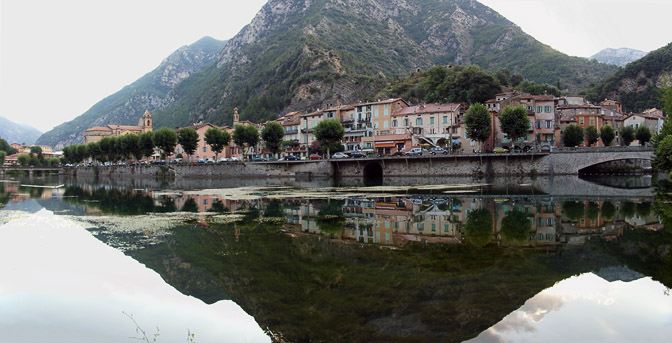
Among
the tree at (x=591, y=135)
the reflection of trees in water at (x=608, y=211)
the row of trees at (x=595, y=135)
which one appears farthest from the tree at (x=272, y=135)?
the reflection of trees in water at (x=608, y=211)

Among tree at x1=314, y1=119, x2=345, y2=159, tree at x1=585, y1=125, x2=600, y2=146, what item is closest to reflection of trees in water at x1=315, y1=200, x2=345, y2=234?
tree at x1=314, y1=119, x2=345, y2=159

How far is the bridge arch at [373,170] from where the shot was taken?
74.2 metres

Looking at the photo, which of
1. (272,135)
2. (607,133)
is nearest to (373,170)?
(272,135)

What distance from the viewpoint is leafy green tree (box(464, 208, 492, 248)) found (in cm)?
1585

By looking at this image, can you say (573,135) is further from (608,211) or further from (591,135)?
(608,211)

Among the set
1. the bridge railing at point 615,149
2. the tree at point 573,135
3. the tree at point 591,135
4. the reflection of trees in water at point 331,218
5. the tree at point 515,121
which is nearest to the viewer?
the reflection of trees in water at point 331,218

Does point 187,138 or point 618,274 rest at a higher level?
point 187,138

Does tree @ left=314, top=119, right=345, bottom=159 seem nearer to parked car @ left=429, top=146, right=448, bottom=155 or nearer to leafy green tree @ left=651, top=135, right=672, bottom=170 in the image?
parked car @ left=429, top=146, right=448, bottom=155

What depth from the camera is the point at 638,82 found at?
4577 inches

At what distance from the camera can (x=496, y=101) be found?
7831 centimetres

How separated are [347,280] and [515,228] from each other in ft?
34.4

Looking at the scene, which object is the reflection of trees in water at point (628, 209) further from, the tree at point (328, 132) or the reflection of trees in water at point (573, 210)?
the tree at point (328, 132)

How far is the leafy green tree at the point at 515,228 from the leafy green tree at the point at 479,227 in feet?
1.97

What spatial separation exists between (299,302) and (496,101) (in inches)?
3002
